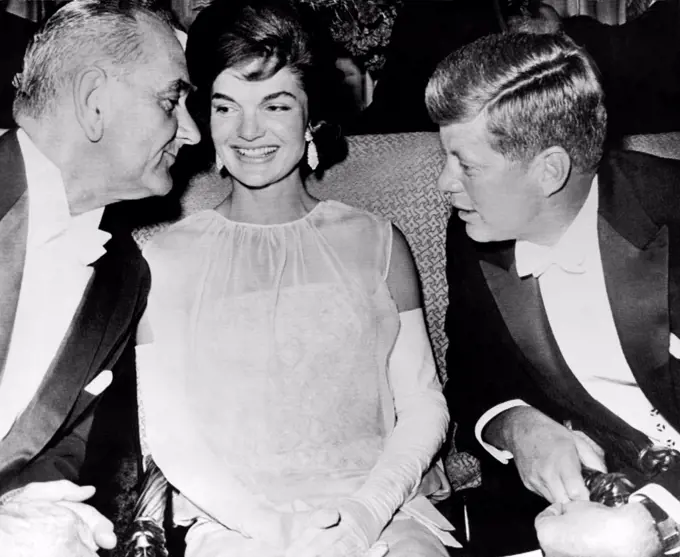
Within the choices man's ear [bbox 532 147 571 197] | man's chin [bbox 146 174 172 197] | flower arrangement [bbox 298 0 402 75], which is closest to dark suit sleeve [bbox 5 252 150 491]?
man's chin [bbox 146 174 172 197]

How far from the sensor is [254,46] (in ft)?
4.35

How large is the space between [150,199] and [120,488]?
1.59 feet

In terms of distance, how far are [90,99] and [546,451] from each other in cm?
89

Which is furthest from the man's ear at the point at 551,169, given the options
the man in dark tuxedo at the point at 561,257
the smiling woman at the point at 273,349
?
the smiling woman at the point at 273,349

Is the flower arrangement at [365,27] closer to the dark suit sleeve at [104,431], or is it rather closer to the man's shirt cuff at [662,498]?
the dark suit sleeve at [104,431]

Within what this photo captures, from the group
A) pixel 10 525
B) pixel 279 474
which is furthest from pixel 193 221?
pixel 10 525

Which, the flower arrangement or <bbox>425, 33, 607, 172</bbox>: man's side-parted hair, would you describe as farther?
the flower arrangement

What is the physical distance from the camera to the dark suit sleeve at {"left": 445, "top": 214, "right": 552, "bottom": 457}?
139 centimetres

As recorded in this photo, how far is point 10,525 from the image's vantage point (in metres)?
1.18

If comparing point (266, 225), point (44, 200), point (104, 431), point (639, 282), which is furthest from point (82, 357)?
point (639, 282)

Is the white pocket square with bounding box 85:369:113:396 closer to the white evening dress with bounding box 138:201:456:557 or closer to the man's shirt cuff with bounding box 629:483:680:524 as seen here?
the white evening dress with bounding box 138:201:456:557

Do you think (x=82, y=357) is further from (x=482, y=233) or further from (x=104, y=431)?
(x=482, y=233)

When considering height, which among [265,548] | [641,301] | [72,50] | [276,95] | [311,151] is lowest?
[265,548]

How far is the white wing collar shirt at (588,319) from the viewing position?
1.33 metres
